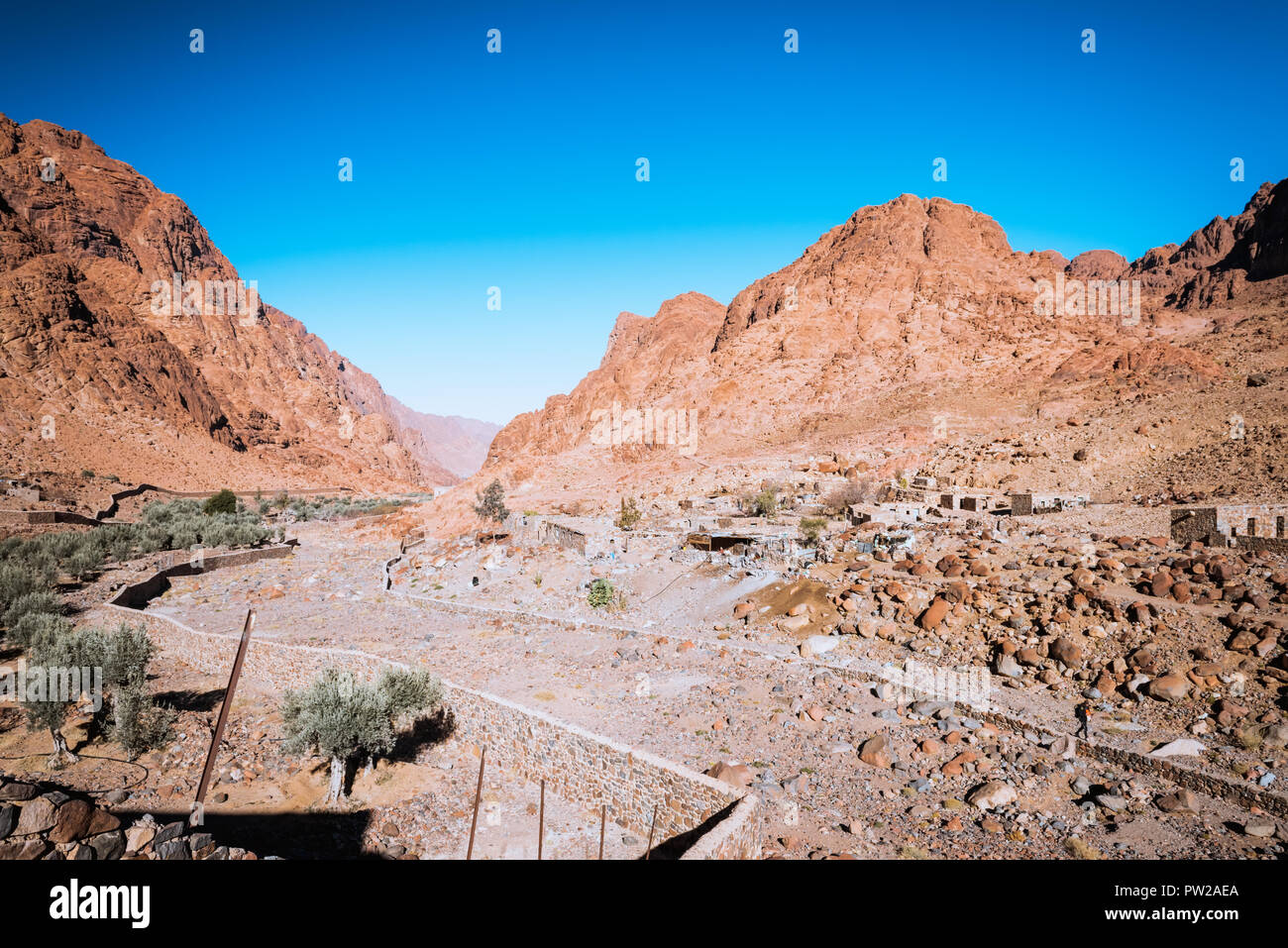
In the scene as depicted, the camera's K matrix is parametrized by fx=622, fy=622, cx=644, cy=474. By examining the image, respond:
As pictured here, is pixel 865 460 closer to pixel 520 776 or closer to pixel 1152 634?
pixel 1152 634

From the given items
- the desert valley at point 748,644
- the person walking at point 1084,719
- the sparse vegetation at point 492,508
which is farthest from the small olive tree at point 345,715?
the sparse vegetation at point 492,508

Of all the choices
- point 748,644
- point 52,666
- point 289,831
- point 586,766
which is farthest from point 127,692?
point 748,644

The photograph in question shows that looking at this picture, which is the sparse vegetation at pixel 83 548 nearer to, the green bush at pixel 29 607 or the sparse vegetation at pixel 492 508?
the green bush at pixel 29 607

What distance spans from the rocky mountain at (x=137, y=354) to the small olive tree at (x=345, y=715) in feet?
178

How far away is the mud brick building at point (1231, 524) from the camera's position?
13.5m

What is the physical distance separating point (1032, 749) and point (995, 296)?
5707 cm

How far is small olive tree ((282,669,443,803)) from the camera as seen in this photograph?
9662 millimetres

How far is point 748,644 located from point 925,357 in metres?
45.9

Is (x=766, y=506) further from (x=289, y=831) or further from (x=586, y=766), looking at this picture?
(x=289, y=831)

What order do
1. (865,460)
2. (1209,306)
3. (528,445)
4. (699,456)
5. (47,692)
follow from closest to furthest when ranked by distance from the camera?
(47,692) → (865,460) → (699,456) → (1209,306) → (528,445)

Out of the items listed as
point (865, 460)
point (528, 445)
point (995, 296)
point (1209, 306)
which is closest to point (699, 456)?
point (865, 460)

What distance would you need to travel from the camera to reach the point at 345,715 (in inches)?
388

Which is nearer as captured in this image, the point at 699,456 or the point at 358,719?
the point at 358,719

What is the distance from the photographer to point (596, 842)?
336 inches
